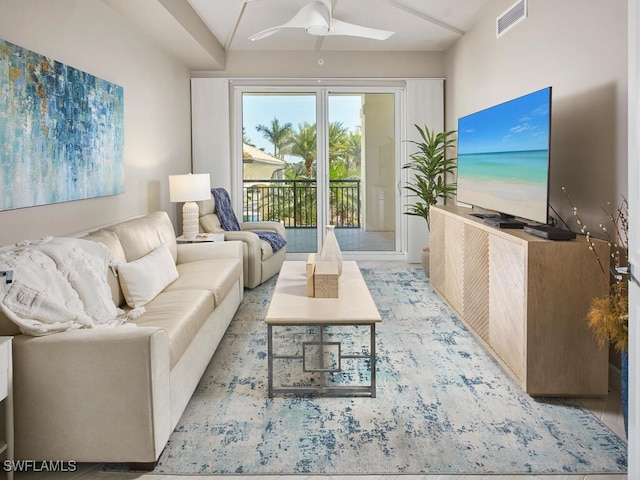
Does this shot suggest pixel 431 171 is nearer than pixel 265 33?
No

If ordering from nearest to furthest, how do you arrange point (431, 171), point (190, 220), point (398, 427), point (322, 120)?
point (398, 427)
point (190, 220)
point (431, 171)
point (322, 120)

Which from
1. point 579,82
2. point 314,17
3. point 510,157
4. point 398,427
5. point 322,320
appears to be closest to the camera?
point 398,427

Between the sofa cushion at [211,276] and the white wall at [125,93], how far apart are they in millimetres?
721

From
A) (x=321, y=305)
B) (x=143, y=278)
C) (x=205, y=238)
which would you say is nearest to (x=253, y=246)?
(x=205, y=238)

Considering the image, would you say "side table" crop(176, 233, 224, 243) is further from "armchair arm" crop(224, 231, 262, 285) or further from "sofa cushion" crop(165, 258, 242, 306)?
"sofa cushion" crop(165, 258, 242, 306)

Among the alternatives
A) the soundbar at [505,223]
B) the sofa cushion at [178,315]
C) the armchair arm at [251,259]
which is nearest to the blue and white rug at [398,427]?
the sofa cushion at [178,315]

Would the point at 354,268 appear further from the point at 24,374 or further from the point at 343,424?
the point at 24,374

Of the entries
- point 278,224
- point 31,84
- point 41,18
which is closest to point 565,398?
point 31,84

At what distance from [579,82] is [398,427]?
90.9 inches

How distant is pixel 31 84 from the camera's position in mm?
3062

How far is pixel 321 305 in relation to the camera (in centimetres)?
311

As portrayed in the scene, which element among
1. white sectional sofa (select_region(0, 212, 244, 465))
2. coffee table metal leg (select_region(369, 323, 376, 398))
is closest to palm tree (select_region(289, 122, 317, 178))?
coffee table metal leg (select_region(369, 323, 376, 398))

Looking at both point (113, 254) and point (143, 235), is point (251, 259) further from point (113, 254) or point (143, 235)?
point (113, 254)

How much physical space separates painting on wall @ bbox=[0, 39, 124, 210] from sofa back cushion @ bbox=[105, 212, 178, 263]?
0.34 metres
